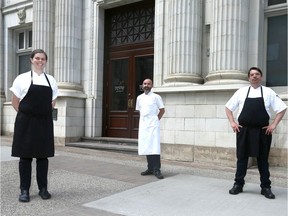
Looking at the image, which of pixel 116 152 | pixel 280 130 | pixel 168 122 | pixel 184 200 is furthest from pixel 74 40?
pixel 184 200

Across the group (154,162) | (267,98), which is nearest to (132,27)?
(154,162)

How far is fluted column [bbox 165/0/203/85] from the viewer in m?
9.11

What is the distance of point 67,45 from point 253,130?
333 inches

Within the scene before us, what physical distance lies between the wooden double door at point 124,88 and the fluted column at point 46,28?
7.22 feet

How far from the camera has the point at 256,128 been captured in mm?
5438

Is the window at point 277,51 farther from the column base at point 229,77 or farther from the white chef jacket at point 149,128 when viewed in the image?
the white chef jacket at point 149,128

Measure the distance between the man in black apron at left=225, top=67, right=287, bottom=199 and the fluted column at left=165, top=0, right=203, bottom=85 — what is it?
11.8 feet

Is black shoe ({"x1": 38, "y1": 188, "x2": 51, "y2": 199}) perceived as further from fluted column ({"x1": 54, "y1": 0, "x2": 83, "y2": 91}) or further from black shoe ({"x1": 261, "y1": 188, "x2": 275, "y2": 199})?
fluted column ({"x1": 54, "y1": 0, "x2": 83, "y2": 91})

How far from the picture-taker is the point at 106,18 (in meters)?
12.6

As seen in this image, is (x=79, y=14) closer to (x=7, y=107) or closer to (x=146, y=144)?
(x=7, y=107)

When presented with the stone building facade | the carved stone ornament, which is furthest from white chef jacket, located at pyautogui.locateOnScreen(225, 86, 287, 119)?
the carved stone ornament

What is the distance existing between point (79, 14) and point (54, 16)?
113 centimetres

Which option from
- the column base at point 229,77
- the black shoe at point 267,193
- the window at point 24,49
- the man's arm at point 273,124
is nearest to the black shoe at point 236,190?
the black shoe at point 267,193

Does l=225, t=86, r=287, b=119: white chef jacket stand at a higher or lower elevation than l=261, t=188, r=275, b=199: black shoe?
higher
